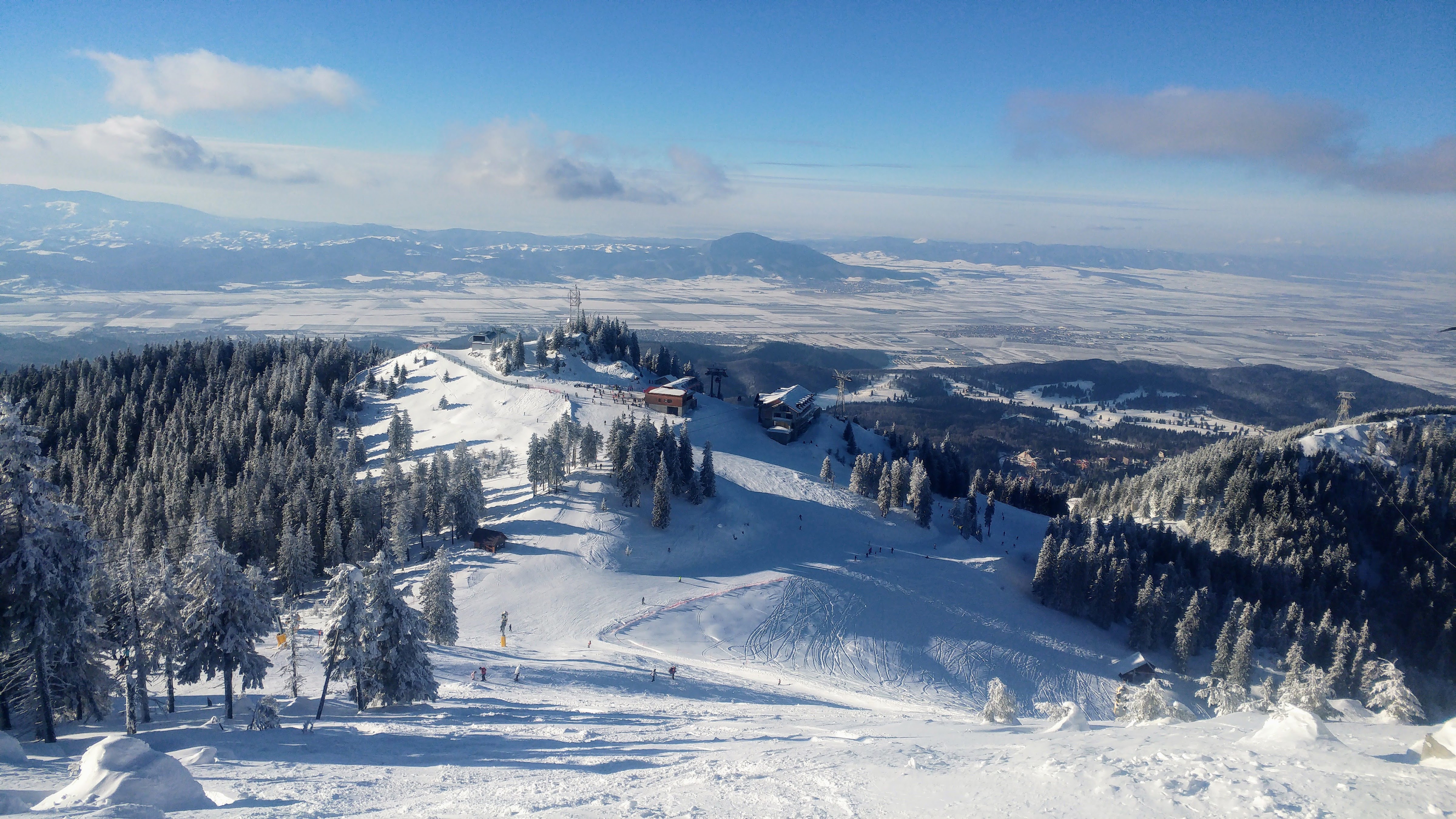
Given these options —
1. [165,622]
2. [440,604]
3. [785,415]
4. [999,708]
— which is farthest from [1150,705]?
[785,415]

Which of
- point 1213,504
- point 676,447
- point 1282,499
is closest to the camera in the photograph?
point 676,447

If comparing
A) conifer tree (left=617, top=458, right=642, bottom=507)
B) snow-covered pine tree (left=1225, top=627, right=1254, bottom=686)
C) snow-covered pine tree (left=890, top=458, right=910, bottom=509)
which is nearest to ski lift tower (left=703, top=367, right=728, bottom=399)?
snow-covered pine tree (left=890, top=458, right=910, bottom=509)

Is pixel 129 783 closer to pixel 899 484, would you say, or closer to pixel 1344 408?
pixel 899 484

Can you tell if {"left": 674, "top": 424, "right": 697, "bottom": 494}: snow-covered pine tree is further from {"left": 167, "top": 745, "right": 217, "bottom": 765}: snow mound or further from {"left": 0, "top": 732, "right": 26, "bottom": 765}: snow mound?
{"left": 0, "top": 732, "right": 26, "bottom": 765}: snow mound

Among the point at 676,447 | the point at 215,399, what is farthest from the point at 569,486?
the point at 215,399

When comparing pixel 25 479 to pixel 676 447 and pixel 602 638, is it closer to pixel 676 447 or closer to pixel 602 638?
pixel 602 638

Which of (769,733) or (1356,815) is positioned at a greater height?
(1356,815)
